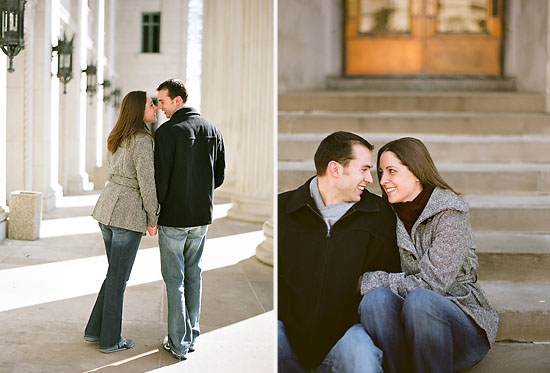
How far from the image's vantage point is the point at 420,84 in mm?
7078

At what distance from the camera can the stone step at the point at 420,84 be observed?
698 centimetres

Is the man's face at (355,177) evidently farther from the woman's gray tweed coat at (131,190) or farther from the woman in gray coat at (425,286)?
the woman's gray tweed coat at (131,190)

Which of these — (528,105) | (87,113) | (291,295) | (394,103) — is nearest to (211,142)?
(291,295)

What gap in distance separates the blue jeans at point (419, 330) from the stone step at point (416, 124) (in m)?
2.52

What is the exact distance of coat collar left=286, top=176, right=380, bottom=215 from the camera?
10.4 feet

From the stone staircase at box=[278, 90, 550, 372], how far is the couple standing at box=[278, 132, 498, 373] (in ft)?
1.55

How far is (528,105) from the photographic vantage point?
596 centimetres

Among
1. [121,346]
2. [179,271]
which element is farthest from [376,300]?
[121,346]

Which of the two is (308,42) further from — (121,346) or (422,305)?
(422,305)

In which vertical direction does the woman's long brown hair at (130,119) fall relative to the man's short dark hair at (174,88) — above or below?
below

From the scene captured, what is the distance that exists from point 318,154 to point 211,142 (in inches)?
40.4

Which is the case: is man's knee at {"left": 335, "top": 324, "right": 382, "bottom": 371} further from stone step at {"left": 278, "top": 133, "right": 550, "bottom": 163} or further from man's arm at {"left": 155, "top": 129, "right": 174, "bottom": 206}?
stone step at {"left": 278, "top": 133, "right": 550, "bottom": 163}

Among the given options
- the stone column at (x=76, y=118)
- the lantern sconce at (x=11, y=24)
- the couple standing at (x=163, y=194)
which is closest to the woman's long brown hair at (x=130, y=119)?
the couple standing at (x=163, y=194)

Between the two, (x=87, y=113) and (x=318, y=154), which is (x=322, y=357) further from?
(x=87, y=113)
